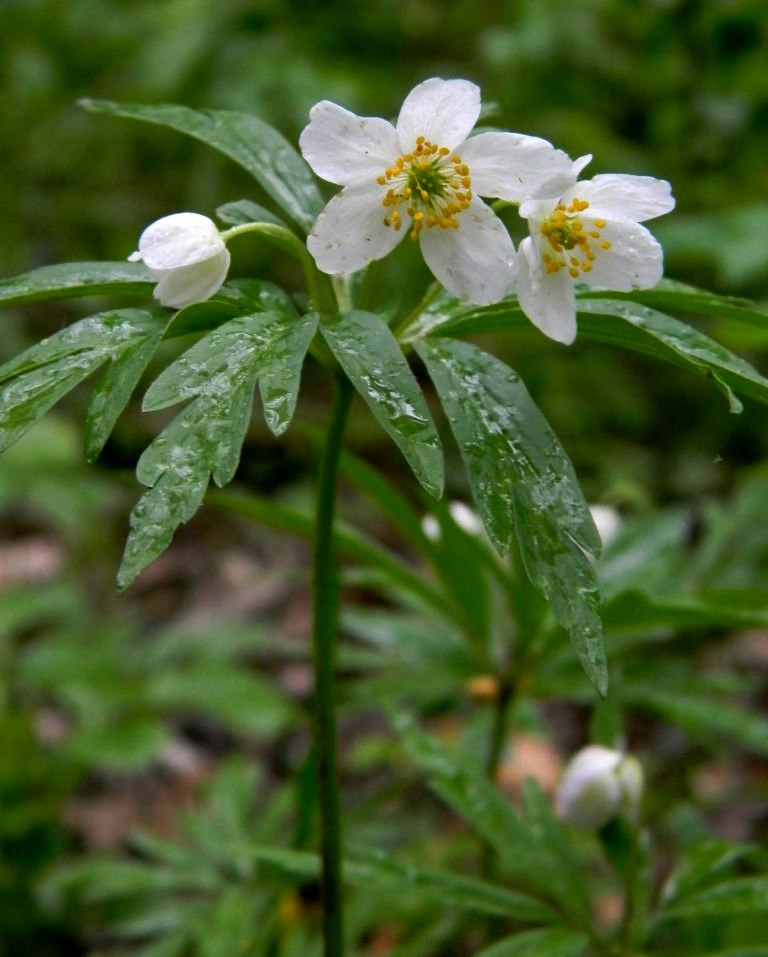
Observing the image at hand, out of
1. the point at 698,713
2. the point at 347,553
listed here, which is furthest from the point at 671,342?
the point at 698,713

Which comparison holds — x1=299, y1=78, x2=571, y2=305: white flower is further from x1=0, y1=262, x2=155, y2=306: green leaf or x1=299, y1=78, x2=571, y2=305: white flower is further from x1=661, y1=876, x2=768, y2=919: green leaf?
x1=661, y1=876, x2=768, y2=919: green leaf

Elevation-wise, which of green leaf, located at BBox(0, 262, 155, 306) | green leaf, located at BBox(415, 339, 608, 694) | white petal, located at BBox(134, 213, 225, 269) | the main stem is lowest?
the main stem

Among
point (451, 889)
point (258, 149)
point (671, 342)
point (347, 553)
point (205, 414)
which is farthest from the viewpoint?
point (347, 553)

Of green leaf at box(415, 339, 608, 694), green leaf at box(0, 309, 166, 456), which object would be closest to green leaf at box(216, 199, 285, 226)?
green leaf at box(0, 309, 166, 456)

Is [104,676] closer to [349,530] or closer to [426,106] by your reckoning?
[349,530]

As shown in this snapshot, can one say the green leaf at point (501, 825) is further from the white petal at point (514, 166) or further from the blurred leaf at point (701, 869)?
the white petal at point (514, 166)

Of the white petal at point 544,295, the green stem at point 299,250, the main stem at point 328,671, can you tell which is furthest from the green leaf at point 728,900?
the green stem at point 299,250

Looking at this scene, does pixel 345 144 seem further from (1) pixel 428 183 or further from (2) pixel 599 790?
(2) pixel 599 790
